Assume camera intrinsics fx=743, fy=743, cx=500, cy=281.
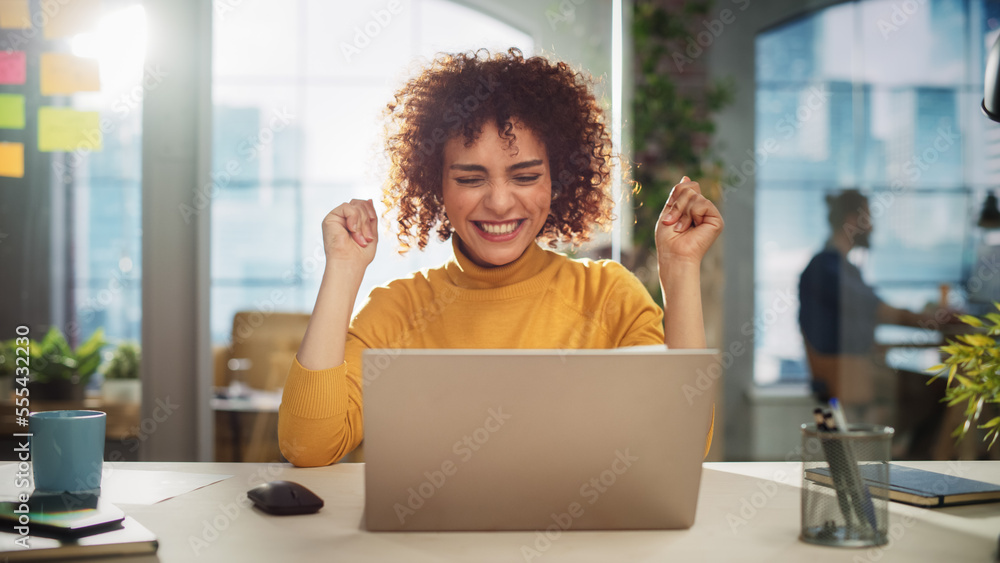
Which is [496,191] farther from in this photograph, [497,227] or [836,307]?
[836,307]

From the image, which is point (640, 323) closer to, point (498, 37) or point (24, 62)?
point (24, 62)

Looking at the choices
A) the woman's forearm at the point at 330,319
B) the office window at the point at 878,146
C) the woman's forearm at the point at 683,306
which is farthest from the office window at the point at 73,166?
the office window at the point at 878,146

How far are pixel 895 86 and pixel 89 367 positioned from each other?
378cm

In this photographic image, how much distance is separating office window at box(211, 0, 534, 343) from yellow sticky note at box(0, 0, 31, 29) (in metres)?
1.15

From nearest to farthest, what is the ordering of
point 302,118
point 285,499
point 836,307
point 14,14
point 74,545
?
1. point 74,545
2. point 285,499
3. point 14,14
4. point 836,307
5. point 302,118

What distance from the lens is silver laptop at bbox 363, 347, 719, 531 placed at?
0.74 meters

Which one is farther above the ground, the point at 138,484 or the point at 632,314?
the point at 632,314

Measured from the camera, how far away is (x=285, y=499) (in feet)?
2.97

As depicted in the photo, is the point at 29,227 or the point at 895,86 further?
the point at 895,86

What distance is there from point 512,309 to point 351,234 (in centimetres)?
36

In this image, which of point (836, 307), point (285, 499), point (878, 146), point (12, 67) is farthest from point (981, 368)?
point (878, 146)

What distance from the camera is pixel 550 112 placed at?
1536 mm

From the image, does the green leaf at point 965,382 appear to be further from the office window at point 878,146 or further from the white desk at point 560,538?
the office window at point 878,146

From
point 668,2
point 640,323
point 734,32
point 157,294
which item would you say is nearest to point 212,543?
point 640,323
